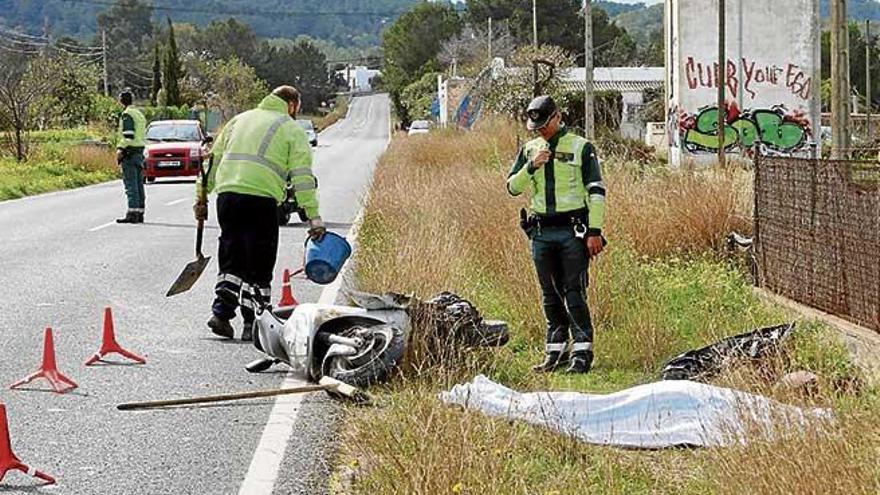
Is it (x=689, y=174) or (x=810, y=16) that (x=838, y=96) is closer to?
(x=689, y=174)

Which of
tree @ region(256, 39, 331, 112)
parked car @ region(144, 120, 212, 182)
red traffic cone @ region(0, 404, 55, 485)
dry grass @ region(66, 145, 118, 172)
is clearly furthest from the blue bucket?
tree @ region(256, 39, 331, 112)

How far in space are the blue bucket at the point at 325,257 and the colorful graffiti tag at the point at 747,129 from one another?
28957 millimetres

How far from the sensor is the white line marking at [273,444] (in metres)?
6.28

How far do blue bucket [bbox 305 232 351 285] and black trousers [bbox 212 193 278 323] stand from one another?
58 centimetres

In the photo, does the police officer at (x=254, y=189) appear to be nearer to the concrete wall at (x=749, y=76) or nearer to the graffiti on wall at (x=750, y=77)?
the concrete wall at (x=749, y=76)

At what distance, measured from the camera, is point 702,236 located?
13.1 metres

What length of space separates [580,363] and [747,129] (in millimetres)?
30696

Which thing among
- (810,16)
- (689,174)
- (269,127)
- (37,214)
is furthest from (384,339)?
(810,16)

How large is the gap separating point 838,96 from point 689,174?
1.60 meters

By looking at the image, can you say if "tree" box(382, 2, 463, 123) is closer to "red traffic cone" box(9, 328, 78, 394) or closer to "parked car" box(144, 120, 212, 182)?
"parked car" box(144, 120, 212, 182)

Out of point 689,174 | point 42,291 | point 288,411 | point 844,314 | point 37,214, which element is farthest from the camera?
point 37,214

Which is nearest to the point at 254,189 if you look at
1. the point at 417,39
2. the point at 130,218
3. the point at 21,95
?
the point at 130,218

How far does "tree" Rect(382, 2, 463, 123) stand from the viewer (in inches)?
4395

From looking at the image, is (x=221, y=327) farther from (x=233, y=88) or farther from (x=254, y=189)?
(x=233, y=88)
